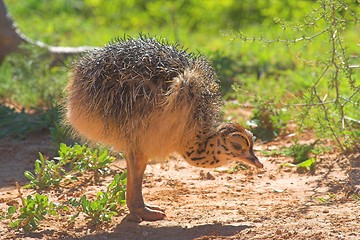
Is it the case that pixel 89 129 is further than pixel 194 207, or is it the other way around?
pixel 194 207

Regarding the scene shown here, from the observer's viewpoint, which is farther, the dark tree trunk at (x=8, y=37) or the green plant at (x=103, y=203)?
the dark tree trunk at (x=8, y=37)

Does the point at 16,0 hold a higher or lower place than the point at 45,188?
higher

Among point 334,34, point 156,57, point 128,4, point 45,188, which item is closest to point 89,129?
point 156,57

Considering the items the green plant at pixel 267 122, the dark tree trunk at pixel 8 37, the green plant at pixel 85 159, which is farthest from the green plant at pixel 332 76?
the dark tree trunk at pixel 8 37

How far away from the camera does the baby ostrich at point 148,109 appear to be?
5.10m

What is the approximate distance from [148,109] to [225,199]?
1.21 metres

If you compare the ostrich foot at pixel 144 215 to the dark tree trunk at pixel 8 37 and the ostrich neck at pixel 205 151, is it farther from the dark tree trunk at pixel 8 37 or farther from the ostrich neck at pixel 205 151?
the dark tree trunk at pixel 8 37

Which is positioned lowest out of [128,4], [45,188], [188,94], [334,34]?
[45,188]

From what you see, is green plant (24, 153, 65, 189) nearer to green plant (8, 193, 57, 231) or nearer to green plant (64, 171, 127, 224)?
green plant (64, 171, 127, 224)

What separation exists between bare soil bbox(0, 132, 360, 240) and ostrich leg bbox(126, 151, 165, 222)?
6 cm

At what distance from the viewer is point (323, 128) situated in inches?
259

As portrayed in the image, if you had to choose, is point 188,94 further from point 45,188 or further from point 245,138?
point 45,188

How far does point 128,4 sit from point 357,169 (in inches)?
310

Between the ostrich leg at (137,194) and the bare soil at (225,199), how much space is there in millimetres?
60
